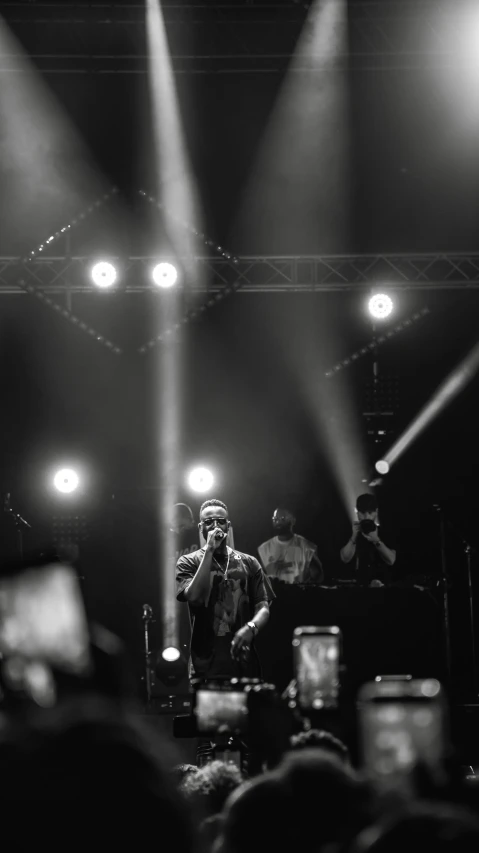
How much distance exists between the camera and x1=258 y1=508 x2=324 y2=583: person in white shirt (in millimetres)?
9320

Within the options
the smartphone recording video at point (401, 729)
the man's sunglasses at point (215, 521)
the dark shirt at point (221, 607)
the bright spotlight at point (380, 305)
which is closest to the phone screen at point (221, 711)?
the smartphone recording video at point (401, 729)

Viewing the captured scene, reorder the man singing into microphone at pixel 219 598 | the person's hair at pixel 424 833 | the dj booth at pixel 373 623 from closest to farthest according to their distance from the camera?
the person's hair at pixel 424 833 → the man singing into microphone at pixel 219 598 → the dj booth at pixel 373 623

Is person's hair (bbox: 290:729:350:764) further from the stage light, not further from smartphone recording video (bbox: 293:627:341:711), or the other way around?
the stage light

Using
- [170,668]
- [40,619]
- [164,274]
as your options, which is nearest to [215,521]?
[40,619]

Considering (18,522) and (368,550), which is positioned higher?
(18,522)

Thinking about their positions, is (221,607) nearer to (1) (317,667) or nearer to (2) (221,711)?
(2) (221,711)

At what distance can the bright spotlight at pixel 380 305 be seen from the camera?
10078mm

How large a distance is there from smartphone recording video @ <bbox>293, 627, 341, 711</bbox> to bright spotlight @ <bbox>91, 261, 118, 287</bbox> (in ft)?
22.5

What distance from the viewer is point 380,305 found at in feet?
33.1

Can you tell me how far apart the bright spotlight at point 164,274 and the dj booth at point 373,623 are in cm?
375

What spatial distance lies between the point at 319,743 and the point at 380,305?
7532 mm

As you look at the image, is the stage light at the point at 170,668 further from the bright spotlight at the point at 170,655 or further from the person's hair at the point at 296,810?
the person's hair at the point at 296,810

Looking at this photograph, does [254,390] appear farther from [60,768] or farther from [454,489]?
[60,768]

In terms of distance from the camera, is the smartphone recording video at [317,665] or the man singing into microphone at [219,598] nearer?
the smartphone recording video at [317,665]
